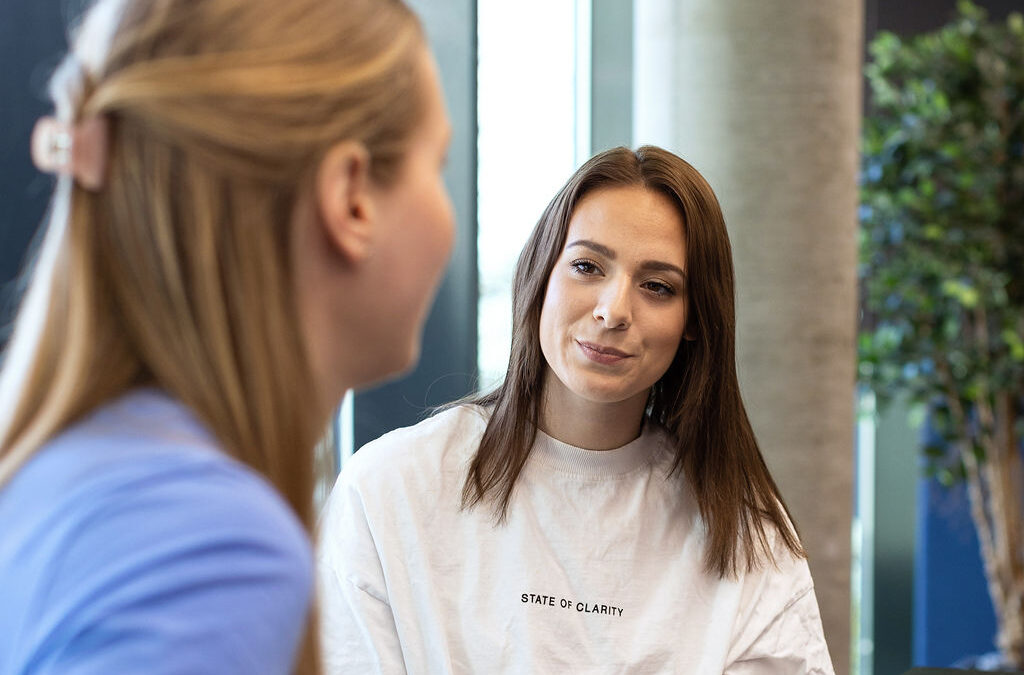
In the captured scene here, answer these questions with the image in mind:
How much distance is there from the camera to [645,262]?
199 centimetres

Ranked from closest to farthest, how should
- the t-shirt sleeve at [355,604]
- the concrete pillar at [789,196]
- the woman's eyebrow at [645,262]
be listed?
the t-shirt sleeve at [355,604]
the woman's eyebrow at [645,262]
the concrete pillar at [789,196]

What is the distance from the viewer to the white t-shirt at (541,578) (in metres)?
1.90

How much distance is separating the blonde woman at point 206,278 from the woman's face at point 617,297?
118cm

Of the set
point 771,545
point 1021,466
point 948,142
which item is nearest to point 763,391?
point 771,545

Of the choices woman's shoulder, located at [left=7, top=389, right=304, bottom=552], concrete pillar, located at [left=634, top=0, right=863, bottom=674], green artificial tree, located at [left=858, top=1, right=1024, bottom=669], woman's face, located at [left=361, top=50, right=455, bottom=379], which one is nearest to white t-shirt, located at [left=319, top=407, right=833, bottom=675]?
concrete pillar, located at [left=634, top=0, right=863, bottom=674]

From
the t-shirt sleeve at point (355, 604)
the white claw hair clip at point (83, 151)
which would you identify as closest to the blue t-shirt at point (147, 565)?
the white claw hair clip at point (83, 151)

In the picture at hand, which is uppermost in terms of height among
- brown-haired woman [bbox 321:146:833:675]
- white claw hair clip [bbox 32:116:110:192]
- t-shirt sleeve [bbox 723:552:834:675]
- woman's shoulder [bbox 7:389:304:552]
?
white claw hair clip [bbox 32:116:110:192]

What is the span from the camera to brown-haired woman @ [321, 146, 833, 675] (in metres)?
1.91

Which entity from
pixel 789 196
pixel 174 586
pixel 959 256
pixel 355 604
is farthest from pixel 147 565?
pixel 959 256

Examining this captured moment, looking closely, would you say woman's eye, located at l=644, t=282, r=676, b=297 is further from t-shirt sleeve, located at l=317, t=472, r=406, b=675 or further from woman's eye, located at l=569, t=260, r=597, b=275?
t-shirt sleeve, located at l=317, t=472, r=406, b=675

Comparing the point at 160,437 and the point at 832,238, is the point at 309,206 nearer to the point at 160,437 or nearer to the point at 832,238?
the point at 160,437

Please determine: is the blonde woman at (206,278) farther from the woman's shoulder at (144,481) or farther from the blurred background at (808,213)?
the blurred background at (808,213)

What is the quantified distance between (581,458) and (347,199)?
136 cm

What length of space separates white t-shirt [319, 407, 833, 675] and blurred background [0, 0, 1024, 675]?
79 centimetres
